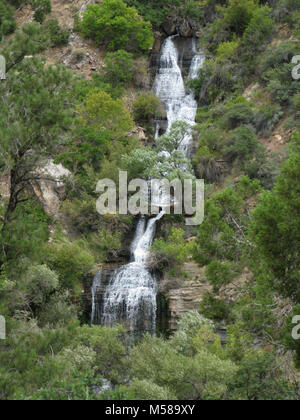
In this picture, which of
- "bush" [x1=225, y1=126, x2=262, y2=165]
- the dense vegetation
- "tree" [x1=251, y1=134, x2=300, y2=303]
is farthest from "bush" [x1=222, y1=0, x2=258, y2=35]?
"tree" [x1=251, y1=134, x2=300, y2=303]

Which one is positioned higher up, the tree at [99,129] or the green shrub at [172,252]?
the tree at [99,129]

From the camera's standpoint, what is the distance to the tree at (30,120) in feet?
34.0

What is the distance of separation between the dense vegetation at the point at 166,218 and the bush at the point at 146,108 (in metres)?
0.13

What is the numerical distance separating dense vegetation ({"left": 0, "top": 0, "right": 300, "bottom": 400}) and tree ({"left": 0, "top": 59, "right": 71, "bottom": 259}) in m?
0.03

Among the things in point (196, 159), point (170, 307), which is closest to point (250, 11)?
point (196, 159)

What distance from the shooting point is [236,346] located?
16.1 metres

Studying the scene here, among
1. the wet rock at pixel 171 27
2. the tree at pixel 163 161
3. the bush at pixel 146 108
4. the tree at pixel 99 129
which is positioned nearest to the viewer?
the tree at pixel 163 161

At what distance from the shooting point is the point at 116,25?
4300 centimetres

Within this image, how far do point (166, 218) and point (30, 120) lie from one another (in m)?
19.7

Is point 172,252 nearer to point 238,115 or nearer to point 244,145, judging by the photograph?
point 244,145

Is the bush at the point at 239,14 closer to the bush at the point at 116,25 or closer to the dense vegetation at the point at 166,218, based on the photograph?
the dense vegetation at the point at 166,218

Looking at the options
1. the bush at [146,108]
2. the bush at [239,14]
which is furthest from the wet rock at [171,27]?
the bush at [146,108]

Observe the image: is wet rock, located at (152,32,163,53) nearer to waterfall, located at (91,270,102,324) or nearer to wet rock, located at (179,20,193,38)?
wet rock, located at (179,20,193,38)

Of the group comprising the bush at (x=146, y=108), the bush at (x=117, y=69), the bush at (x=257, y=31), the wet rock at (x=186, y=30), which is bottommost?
the bush at (x=146, y=108)
